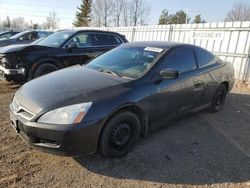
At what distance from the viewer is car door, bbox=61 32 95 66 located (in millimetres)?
7039

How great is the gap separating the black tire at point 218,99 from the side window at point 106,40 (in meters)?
3.89

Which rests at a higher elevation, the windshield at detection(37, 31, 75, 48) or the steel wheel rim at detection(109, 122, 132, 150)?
the windshield at detection(37, 31, 75, 48)

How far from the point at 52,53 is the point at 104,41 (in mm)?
1870

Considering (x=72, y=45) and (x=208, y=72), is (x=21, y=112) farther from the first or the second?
(x=72, y=45)

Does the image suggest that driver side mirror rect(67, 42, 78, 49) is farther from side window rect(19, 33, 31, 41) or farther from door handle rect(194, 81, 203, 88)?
side window rect(19, 33, 31, 41)

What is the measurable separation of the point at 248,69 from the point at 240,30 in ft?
4.56

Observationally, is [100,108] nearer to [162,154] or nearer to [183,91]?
[162,154]

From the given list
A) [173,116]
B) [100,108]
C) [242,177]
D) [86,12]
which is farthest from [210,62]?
[86,12]

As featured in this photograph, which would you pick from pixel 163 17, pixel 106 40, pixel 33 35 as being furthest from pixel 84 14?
pixel 106 40

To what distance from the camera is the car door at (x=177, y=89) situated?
377 cm

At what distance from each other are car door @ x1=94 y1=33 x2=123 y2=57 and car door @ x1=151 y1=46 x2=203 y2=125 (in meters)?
3.68

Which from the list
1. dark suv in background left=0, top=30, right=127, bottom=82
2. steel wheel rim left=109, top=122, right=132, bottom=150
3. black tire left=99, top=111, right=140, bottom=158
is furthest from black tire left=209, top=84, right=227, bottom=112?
dark suv in background left=0, top=30, right=127, bottom=82

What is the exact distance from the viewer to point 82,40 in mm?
7461

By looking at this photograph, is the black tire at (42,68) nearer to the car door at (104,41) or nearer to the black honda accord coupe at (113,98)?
the car door at (104,41)
